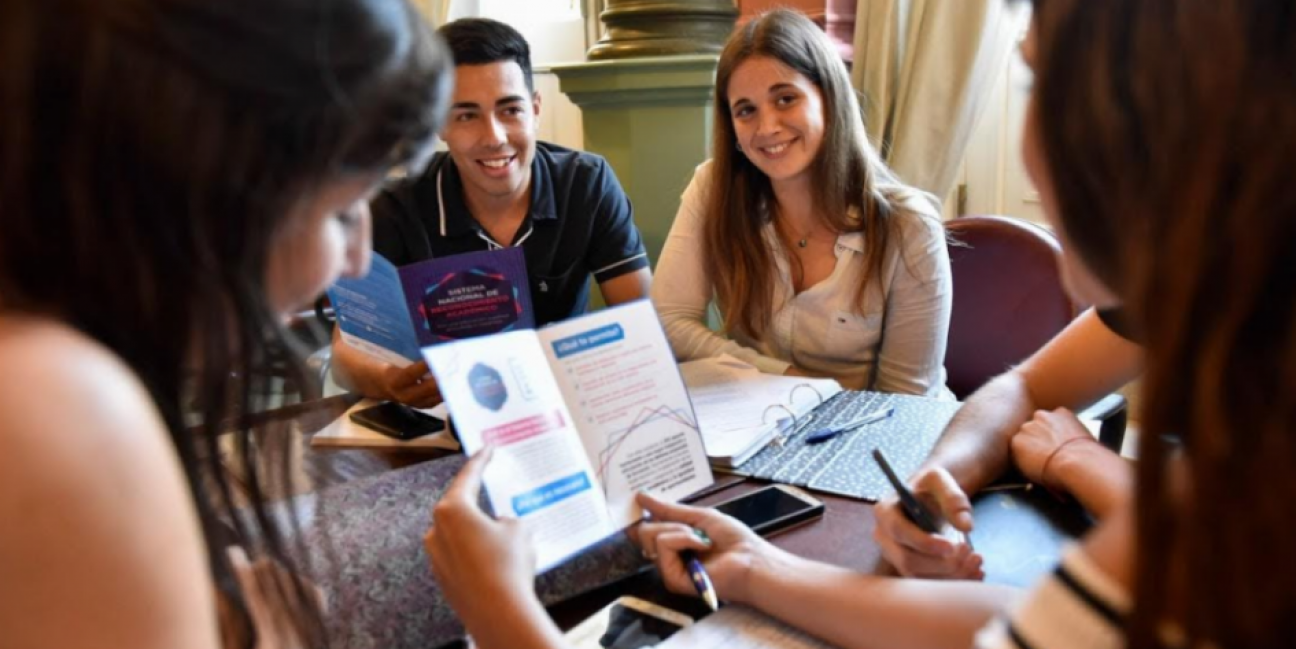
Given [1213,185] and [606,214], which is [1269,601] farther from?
[606,214]

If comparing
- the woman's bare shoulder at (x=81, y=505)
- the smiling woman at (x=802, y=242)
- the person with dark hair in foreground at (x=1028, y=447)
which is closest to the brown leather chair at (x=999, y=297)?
the smiling woman at (x=802, y=242)

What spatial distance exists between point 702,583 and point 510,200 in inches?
52.7

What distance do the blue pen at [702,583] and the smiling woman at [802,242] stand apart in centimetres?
81

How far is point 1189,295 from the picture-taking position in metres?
0.44

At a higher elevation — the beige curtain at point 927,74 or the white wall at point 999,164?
the beige curtain at point 927,74

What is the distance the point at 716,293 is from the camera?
6.47 ft

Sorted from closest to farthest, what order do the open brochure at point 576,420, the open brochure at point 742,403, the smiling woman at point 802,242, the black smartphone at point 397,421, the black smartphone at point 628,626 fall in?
the black smartphone at point 628,626
the open brochure at point 576,420
the open brochure at point 742,403
the black smartphone at point 397,421
the smiling woman at point 802,242

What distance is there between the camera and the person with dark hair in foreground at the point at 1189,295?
1.39 feet

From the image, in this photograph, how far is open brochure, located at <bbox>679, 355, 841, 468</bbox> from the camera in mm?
1235

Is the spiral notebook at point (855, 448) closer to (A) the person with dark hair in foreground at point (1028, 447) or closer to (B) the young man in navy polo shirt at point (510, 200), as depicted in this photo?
(A) the person with dark hair in foreground at point (1028, 447)

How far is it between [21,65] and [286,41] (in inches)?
5.0

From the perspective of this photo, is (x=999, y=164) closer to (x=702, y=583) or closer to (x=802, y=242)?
(x=802, y=242)

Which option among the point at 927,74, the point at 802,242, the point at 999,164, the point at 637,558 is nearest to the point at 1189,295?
the point at 637,558

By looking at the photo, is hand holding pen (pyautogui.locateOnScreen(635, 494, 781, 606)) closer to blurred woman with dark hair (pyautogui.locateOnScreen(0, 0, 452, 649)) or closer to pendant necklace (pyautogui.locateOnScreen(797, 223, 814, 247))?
blurred woman with dark hair (pyautogui.locateOnScreen(0, 0, 452, 649))
